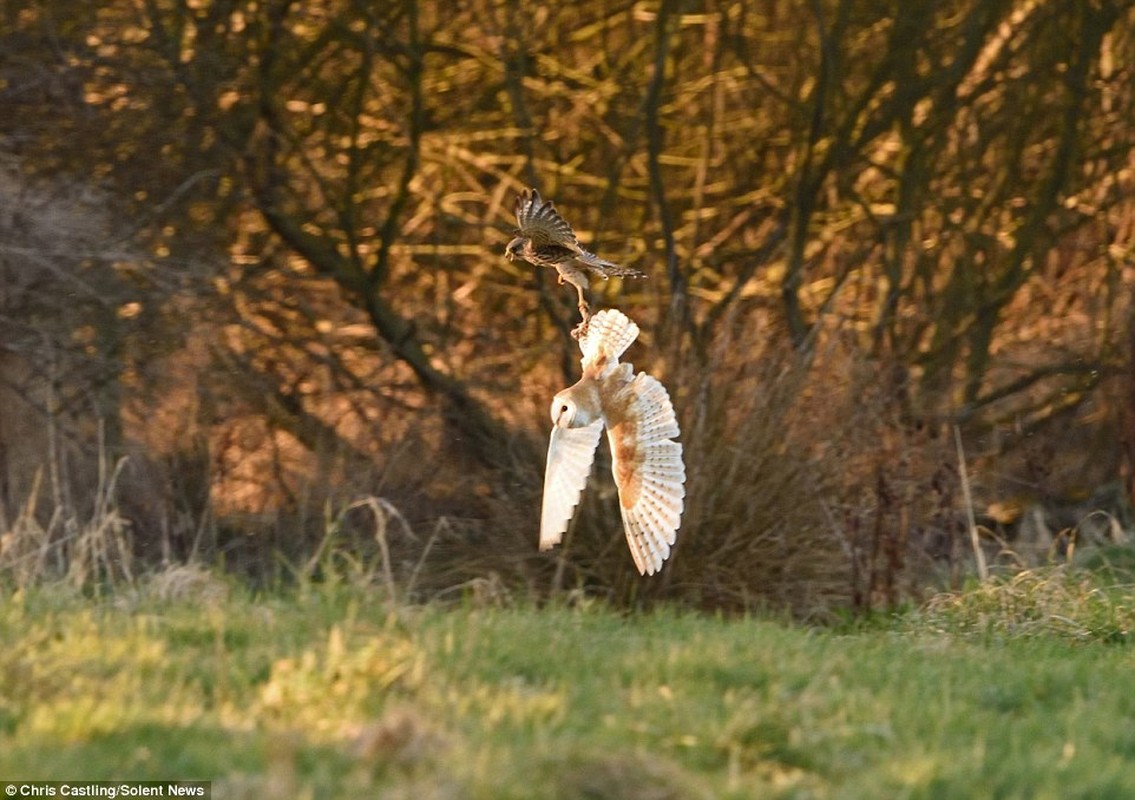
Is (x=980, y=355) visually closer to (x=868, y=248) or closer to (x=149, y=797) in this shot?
(x=868, y=248)

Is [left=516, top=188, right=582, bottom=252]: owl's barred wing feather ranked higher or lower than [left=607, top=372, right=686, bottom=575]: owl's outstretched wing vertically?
higher

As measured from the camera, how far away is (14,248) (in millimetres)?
8094

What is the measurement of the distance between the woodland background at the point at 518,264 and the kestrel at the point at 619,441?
2.78 meters

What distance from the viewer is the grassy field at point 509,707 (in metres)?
3.16

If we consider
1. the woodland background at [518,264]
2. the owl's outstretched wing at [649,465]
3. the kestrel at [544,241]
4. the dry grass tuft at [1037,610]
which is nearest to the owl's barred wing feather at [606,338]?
the owl's outstretched wing at [649,465]

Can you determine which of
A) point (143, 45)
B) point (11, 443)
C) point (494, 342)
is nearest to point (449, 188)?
point (494, 342)

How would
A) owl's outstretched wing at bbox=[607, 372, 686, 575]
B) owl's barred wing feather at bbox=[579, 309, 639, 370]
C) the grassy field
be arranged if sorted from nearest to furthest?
the grassy field
owl's barred wing feather at bbox=[579, 309, 639, 370]
owl's outstretched wing at bbox=[607, 372, 686, 575]

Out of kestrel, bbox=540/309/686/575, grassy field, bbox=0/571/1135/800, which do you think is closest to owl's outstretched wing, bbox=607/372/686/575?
kestrel, bbox=540/309/686/575

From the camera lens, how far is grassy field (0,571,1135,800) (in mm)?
3162

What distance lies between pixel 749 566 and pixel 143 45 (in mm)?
4052

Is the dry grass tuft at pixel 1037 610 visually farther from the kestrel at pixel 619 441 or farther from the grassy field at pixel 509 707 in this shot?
the kestrel at pixel 619 441

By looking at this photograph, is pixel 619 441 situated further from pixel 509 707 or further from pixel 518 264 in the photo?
pixel 518 264

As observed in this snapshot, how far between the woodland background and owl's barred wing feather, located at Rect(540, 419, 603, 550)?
3077 millimetres

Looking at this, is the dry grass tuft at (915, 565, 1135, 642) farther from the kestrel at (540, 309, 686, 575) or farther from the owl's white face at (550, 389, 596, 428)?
the owl's white face at (550, 389, 596, 428)
